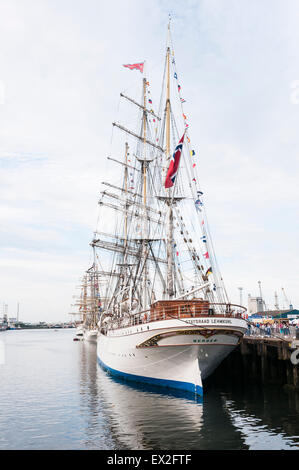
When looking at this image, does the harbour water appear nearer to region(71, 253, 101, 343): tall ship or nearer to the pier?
the pier

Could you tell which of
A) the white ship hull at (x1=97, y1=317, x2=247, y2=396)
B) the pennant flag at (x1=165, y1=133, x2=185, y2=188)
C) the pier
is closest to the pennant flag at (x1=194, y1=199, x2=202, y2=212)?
the pennant flag at (x1=165, y1=133, x2=185, y2=188)

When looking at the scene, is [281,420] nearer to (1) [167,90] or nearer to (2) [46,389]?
(2) [46,389]

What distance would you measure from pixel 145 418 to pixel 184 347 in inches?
192

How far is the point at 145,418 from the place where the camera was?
1698 cm

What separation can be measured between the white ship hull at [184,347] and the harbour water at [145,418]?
99 cm

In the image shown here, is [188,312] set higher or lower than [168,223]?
lower

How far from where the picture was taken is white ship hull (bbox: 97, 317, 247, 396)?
20.7m

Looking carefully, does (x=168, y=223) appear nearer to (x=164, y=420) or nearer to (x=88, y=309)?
(x=164, y=420)

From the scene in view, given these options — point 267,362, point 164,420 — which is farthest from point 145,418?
point 267,362

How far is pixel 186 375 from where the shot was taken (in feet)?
70.2

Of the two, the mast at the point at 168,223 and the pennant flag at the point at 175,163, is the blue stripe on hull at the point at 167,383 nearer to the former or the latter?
the mast at the point at 168,223

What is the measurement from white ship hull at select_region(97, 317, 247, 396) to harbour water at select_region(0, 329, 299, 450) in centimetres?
99
